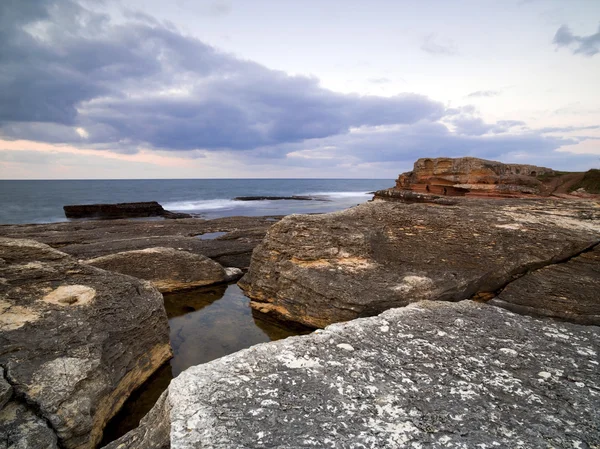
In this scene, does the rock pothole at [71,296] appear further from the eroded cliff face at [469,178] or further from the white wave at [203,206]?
the white wave at [203,206]

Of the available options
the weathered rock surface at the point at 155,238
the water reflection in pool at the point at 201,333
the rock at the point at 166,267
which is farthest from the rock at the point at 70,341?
the weathered rock surface at the point at 155,238

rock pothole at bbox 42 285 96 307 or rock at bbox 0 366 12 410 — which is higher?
rock pothole at bbox 42 285 96 307

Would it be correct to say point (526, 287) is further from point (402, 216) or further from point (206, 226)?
point (206, 226)

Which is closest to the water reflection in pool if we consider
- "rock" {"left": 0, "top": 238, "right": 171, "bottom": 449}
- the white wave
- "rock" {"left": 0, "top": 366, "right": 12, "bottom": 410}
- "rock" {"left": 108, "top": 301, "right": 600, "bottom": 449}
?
"rock" {"left": 0, "top": 238, "right": 171, "bottom": 449}

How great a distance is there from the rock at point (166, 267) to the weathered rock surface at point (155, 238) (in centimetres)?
210

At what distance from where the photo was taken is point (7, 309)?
4.64 metres

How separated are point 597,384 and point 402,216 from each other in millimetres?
5491

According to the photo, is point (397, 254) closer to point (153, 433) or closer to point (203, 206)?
point (153, 433)

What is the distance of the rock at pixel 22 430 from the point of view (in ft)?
10.6

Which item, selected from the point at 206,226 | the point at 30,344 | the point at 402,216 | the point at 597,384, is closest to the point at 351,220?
the point at 402,216

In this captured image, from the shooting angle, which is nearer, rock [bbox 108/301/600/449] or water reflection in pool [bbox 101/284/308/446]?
rock [bbox 108/301/600/449]

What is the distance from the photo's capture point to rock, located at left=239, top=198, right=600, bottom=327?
6.05m

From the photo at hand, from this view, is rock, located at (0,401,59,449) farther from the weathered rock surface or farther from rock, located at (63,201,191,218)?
rock, located at (63,201,191,218)

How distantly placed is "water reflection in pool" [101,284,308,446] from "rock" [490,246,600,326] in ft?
13.8
